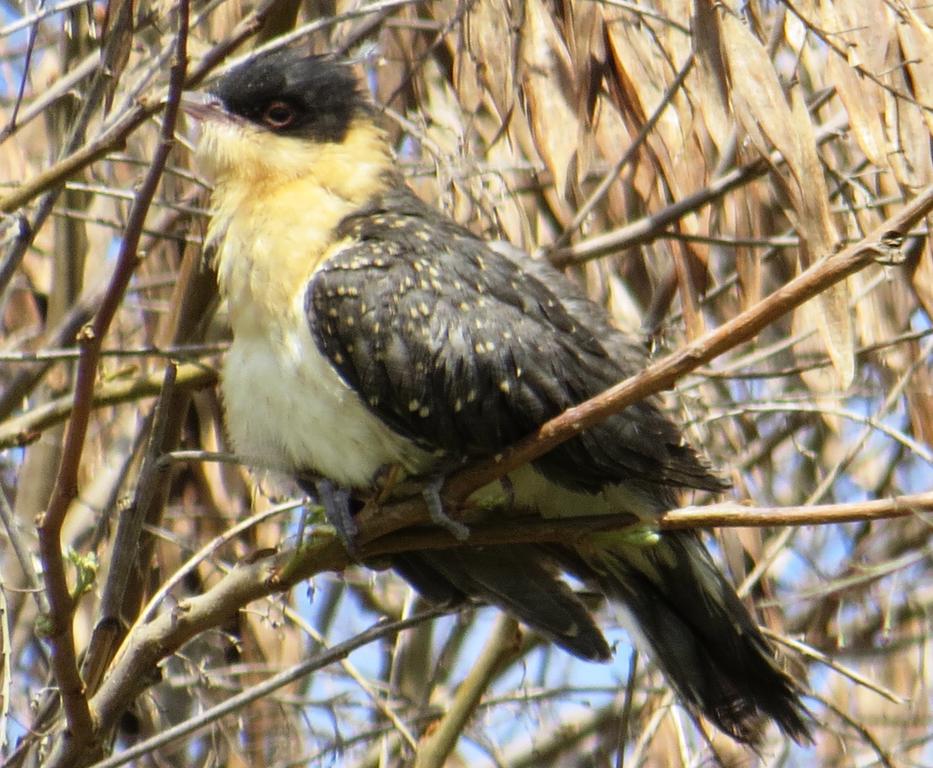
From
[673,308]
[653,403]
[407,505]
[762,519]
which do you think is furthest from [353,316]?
[673,308]

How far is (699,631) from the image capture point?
3.69 m

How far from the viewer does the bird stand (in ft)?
11.2

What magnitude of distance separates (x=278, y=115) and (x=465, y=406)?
1278 mm

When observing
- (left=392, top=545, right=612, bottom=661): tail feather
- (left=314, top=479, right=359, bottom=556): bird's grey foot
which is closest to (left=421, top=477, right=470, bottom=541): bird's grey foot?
(left=314, top=479, right=359, bottom=556): bird's grey foot

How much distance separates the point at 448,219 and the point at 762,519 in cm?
156

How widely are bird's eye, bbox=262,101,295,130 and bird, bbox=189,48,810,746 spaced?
0.15m

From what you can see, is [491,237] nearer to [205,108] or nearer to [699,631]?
[205,108]

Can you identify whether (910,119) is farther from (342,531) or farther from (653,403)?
(342,531)

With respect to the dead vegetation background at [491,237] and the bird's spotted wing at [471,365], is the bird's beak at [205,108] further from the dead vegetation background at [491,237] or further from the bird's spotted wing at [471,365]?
the bird's spotted wing at [471,365]

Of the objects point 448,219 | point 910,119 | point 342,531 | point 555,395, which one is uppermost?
point 910,119

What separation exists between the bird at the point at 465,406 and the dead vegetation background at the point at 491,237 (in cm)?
22

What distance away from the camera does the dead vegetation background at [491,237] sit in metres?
3.01

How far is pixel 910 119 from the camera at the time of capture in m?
3.12

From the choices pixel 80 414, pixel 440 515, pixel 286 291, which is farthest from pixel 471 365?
pixel 80 414
